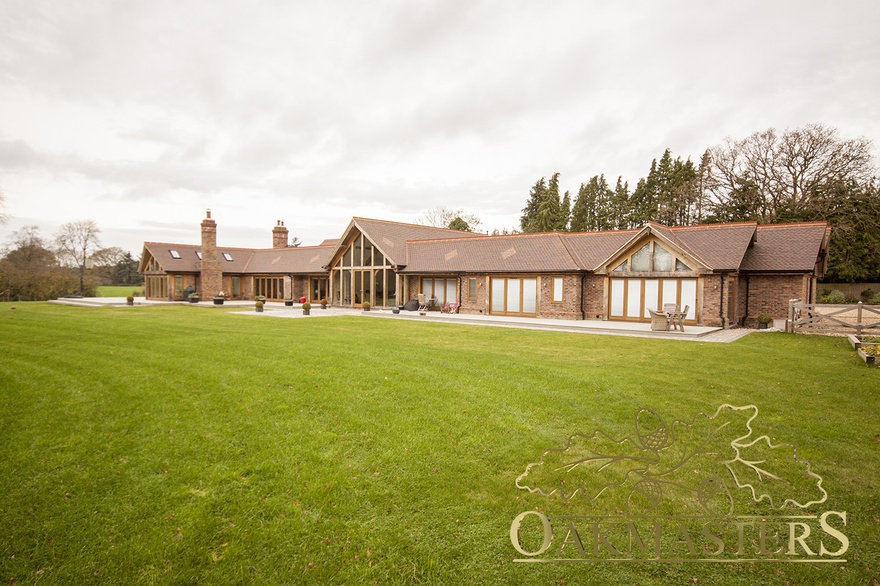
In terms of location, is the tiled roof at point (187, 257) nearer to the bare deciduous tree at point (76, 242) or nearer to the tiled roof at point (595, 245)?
the bare deciduous tree at point (76, 242)

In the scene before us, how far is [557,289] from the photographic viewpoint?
24.7 metres

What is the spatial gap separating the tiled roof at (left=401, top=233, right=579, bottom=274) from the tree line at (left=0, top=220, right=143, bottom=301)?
3509 centimetres

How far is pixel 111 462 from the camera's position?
18.1 ft

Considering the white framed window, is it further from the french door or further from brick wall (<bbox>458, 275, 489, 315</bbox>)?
brick wall (<bbox>458, 275, 489, 315</bbox>)

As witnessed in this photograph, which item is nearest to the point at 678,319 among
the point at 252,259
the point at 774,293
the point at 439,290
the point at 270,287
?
the point at 774,293

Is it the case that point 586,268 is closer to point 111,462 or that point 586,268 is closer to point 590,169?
point 111,462

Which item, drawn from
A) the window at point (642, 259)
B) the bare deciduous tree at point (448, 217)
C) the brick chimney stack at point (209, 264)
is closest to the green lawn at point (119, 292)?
the brick chimney stack at point (209, 264)

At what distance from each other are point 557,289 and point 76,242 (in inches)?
2246

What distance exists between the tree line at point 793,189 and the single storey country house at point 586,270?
13366 mm

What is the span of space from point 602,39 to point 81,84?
1992cm

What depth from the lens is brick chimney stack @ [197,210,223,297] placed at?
38.5m

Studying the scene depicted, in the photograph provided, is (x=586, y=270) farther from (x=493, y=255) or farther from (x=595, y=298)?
(x=493, y=255)

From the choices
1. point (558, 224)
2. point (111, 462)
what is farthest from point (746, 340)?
point (558, 224)

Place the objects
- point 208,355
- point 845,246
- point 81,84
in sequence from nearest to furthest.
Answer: point 208,355, point 81,84, point 845,246
